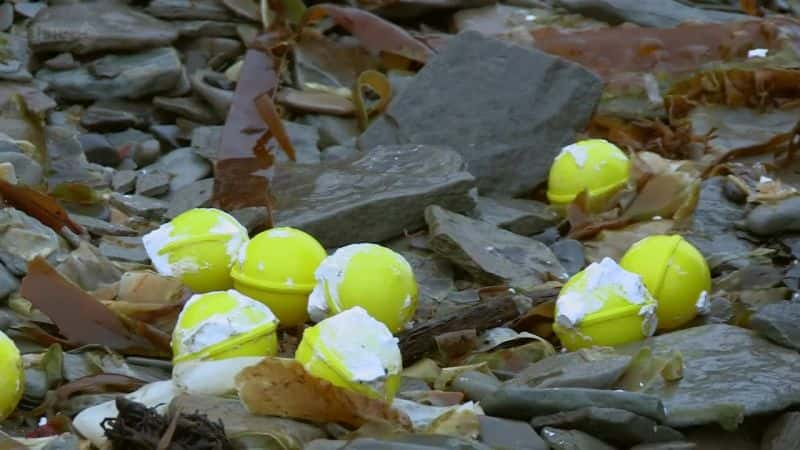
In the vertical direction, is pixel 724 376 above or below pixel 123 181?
above

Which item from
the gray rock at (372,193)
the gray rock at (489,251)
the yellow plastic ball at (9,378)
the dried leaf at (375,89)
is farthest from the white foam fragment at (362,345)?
the dried leaf at (375,89)

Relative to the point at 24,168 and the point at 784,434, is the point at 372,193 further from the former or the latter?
the point at 784,434

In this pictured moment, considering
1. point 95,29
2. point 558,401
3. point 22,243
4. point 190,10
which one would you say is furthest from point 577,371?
point 190,10

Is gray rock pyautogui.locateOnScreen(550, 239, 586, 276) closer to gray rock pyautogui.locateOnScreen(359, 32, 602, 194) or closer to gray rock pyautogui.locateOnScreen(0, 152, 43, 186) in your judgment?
gray rock pyautogui.locateOnScreen(359, 32, 602, 194)

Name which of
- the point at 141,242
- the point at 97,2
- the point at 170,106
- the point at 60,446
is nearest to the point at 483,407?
the point at 60,446

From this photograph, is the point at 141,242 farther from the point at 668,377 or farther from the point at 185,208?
the point at 668,377

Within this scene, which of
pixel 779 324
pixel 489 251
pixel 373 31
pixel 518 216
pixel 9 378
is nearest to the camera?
pixel 9 378

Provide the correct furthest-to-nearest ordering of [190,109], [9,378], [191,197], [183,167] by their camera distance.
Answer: [190,109], [183,167], [191,197], [9,378]
